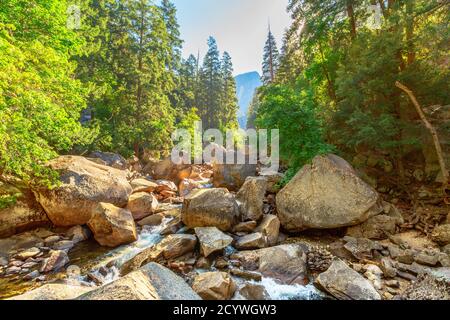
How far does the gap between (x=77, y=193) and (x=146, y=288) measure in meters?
7.12

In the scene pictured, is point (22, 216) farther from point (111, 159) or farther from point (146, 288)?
point (146, 288)

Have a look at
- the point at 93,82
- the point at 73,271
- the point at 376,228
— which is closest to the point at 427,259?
the point at 376,228

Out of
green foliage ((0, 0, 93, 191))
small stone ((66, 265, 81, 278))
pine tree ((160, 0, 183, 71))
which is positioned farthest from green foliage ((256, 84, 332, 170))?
pine tree ((160, 0, 183, 71))

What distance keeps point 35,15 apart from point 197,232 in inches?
339

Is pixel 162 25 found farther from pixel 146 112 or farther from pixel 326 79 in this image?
pixel 326 79

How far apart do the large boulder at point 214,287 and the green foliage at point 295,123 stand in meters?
5.91

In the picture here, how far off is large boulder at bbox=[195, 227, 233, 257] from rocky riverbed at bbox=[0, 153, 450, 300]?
4 cm

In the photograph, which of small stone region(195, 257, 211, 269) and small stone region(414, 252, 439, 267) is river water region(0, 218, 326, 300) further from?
small stone region(414, 252, 439, 267)

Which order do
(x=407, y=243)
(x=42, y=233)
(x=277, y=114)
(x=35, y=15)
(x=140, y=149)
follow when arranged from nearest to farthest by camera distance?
1. (x=35, y=15)
2. (x=407, y=243)
3. (x=42, y=233)
4. (x=277, y=114)
5. (x=140, y=149)

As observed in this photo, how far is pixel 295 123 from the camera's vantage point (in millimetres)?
9516

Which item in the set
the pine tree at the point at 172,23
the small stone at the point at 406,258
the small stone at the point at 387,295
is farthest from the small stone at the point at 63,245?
the pine tree at the point at 172,23

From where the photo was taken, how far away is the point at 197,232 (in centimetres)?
828

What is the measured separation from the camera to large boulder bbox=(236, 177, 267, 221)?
9.71m

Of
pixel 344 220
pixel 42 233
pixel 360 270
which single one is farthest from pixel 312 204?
pixel 42 233
